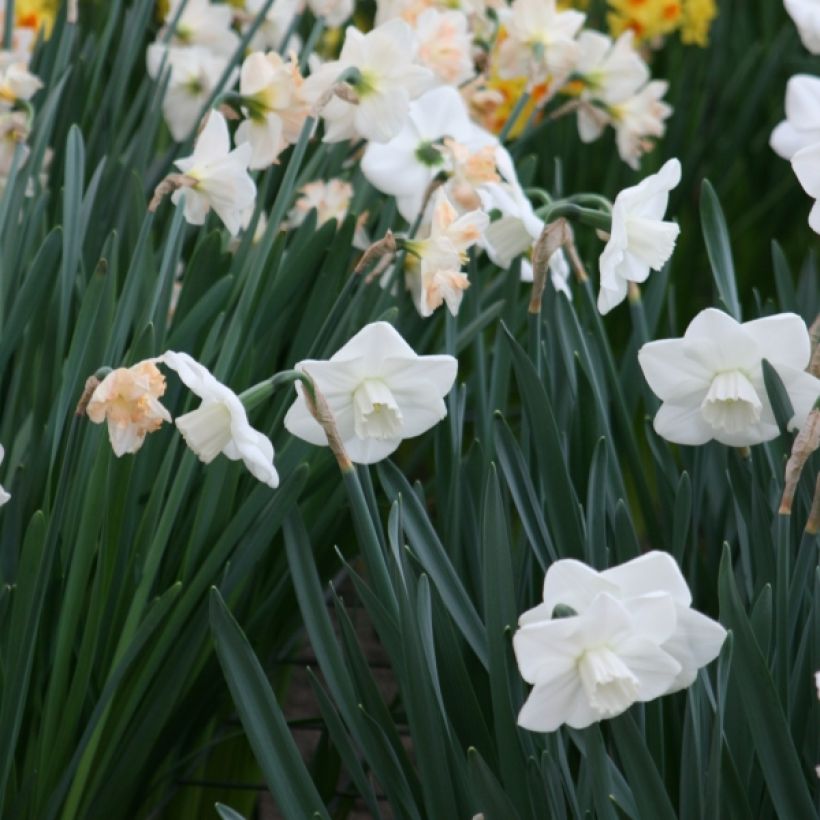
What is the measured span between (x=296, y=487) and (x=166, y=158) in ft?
2.85

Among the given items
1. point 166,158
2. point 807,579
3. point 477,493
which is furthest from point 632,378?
point 166,158

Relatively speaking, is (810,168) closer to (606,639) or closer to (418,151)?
(606,639)

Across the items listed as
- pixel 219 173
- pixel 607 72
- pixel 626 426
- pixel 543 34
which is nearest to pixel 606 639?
pixel 626 426

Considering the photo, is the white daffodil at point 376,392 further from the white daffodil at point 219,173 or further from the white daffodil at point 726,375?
the white daffodil at point 219,173

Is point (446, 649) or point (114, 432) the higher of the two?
point (114, 432)

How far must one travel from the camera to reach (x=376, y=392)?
92 centimetres

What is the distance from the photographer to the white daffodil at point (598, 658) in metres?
0.70

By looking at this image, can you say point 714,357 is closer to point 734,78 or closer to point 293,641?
point 293,641

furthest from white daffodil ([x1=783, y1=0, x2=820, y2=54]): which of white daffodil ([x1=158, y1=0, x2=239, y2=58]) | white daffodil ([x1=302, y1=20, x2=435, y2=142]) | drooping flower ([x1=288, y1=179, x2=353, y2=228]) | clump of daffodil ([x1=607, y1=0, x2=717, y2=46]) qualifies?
clump of daffodil ([x1=607, y1=0, x2=717, y2=46])

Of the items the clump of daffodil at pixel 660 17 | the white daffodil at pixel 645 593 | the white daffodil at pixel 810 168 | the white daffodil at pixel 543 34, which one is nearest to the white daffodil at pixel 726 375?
the white daffodil at pixel 810 168

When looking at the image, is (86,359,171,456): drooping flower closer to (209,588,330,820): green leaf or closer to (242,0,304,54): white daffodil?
(209,588,330,820): green leaf

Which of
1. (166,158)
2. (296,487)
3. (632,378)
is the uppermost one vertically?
(166,158)

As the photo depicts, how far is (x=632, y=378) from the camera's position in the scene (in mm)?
1449

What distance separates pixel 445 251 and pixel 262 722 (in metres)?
0.43
